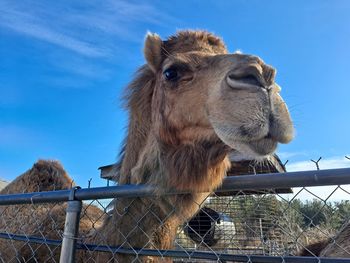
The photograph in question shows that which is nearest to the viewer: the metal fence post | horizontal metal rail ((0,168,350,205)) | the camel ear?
horizontal metal rail ((0,168,350,205))

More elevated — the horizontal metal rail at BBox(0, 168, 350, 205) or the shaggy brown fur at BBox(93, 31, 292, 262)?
the shaggy brown fur at BBox(93, 31, 292, 262)

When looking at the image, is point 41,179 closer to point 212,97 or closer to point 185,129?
point 185,129

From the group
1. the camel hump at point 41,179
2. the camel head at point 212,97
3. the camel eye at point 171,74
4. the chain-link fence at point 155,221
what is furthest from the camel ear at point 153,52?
the camel hump at point 41,179

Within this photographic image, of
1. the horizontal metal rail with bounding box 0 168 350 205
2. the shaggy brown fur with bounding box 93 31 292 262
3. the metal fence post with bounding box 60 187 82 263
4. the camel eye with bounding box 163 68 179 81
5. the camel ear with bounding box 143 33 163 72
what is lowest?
the metal fence post with bounding box 60 187 82 263

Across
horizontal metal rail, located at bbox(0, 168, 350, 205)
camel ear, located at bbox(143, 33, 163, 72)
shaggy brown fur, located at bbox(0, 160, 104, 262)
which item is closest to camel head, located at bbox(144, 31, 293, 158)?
camel ear, located at bbox(143, 33, 163, 72)

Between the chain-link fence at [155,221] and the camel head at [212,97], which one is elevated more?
the camel head at [212,97]

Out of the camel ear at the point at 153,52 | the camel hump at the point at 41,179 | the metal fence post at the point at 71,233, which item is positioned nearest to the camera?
the metal fence post at the point at 71,233

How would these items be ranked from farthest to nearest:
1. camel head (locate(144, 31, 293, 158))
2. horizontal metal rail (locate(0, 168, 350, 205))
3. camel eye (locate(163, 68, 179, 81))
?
1. camel eye (locate(163, 68, 179, 81))
2. camel head (locate(144, 31, 293, 158))
3. horizontal metal rail (locate(0, 168, 350, 205))

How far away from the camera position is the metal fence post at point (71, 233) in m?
2.34

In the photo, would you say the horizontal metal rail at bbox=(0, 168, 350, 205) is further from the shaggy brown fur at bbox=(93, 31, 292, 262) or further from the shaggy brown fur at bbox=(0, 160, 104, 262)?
the shaggy brown fur at bbox=(0, 160, 104, 262)

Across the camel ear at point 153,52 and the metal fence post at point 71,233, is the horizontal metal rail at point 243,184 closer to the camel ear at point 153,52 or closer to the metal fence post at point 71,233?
the metal fence post at point 71,233

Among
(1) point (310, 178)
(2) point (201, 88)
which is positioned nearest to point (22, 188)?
(2) point (201, 88)

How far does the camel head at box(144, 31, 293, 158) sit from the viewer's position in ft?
7.04

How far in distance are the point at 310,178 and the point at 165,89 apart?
66.0 inches
